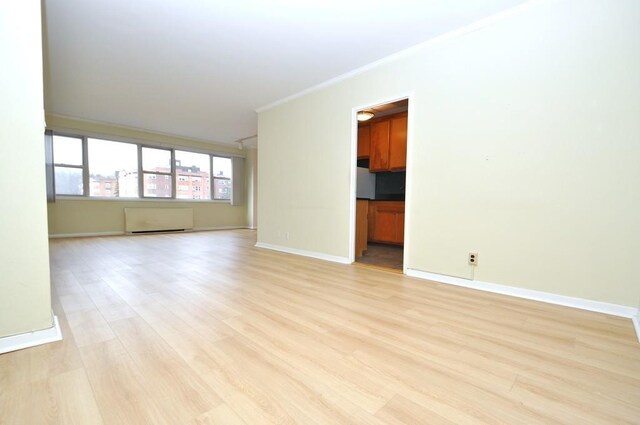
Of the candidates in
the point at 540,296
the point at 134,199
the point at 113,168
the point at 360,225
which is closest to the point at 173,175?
the point at 134,199

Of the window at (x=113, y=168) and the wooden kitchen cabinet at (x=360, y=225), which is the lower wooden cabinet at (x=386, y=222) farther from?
the window at (x=113, y=168)

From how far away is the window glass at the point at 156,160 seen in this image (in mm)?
6693

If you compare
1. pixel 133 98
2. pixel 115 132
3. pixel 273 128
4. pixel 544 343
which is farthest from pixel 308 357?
pixel 115 132

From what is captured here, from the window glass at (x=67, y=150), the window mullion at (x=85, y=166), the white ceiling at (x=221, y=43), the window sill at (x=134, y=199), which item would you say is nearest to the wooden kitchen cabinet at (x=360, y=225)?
the white ceiling at (x=221, y=43)

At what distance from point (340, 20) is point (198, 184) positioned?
252 inches

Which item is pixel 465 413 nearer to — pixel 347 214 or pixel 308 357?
pixel 308 357

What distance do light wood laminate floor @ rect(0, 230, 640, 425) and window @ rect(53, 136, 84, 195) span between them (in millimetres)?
4651

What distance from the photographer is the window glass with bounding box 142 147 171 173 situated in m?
6.69

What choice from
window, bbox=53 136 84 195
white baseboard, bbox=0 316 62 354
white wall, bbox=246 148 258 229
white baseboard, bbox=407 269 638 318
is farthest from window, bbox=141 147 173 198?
white baseboard, bbox=407 269 638 318

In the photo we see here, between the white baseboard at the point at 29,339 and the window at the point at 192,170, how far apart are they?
631cm

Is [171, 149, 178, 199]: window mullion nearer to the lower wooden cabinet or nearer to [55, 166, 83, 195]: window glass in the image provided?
[55, 166, 83, 195]: window glass

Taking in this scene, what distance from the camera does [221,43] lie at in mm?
2953

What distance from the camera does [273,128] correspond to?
4738mm

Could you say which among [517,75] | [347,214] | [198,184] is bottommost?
[347,214]
